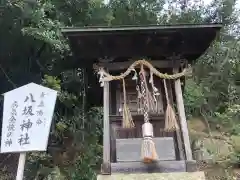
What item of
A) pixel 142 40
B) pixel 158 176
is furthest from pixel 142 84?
pixel 158 176

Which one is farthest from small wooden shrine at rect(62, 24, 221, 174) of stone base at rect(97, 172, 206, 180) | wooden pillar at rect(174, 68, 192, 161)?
stone base at rect(97, 172, 206, 180)

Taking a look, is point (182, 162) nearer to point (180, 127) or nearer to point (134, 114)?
point (180, 127)

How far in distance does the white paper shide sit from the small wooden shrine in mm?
1485

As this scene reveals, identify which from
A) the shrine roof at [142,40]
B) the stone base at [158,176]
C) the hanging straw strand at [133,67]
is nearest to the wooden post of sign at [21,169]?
the stone base at [158,176]

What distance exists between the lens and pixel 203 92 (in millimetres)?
15711

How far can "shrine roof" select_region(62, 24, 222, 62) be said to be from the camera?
20.7 ft

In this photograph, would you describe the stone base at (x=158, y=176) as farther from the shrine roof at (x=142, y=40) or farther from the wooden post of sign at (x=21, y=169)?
the shrine roof at (x=142, y=40)

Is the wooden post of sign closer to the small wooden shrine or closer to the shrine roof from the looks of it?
the small wooden shrine

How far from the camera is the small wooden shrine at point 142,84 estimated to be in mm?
5992

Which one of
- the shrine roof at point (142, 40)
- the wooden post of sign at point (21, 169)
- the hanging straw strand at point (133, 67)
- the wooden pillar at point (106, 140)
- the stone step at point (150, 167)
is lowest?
the wooden post of sign at point (21, 169)

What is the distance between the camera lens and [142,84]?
639cm

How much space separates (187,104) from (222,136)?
7.06 ft

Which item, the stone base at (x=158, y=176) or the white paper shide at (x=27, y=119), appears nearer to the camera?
the white paper shide at (x=27, y=119)


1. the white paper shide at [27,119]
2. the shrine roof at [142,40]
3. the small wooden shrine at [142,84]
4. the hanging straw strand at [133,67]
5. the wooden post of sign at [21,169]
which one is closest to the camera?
the wooden post of sign at [21,169]
